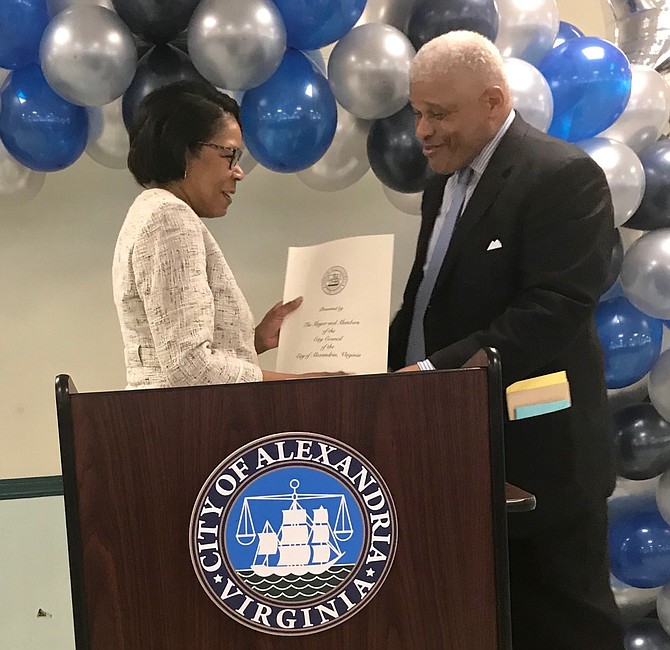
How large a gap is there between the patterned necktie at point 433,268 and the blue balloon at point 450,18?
0.35 meters

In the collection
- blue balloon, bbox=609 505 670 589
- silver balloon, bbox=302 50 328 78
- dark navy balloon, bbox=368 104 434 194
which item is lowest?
blue balloon, bbox=609 505 670 589

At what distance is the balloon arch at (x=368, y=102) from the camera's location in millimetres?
1751

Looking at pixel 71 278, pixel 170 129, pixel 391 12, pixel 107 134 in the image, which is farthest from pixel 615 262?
pixel 71 278

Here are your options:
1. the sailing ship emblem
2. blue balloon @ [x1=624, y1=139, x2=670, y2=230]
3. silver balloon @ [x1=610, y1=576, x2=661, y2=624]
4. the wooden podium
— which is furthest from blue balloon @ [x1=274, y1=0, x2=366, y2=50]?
silver balloon @ [x1=610, y1=576, x2=661, y2=624]

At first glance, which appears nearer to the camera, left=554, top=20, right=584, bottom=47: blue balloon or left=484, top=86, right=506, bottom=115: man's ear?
left=484, top=86, right=506, bottom=115: man's ear

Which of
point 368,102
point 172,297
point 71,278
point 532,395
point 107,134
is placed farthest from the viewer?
point 71,278

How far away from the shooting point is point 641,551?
212 cm

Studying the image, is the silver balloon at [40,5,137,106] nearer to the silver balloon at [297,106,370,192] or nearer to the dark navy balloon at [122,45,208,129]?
the dark navy balloon at [122,45,208,129]

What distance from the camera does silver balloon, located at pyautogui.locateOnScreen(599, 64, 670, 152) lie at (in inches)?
80.4

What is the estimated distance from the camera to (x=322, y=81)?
6.20 ft

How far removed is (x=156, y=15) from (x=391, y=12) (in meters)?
0.58

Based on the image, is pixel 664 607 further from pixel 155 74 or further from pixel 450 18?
pixel 155 74

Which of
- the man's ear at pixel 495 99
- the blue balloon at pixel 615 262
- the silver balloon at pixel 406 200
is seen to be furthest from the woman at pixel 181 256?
the blue balloon at pixel 615 262

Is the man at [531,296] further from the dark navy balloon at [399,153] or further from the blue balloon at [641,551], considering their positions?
the blue balloon at [641,551]
